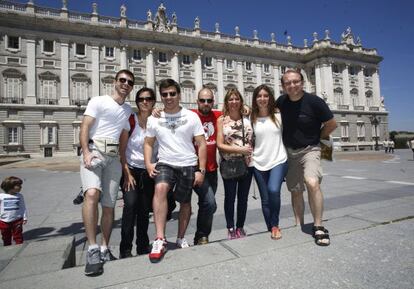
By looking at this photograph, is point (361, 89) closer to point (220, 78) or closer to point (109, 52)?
point (220, 78)

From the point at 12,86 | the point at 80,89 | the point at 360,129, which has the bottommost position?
the point at 360,129

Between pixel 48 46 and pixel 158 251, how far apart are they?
3355cm

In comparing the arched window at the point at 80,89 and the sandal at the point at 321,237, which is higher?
the arched window at the point at 80,89

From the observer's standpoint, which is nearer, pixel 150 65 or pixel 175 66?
pixel 150 65

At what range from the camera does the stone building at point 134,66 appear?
27422 millimetres

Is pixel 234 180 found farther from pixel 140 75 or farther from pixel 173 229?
pixel 140 75

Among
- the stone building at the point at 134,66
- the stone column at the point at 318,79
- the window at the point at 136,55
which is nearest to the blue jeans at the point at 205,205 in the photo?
the stone building at the point at 134,66

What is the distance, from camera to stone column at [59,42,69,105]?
29.1 metres

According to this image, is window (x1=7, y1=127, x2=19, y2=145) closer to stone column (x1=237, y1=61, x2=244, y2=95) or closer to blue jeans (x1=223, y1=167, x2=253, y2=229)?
stone column (x1=237, y1=61, x2=244, y2=95)

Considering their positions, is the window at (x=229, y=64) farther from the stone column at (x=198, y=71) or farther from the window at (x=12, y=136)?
the window at (x=12, y=136)

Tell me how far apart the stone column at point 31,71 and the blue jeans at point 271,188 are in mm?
31221

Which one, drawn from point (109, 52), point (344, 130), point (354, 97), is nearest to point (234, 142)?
point (109, 52)

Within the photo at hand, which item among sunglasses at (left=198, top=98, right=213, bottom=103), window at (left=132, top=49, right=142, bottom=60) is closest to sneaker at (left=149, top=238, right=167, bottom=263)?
sunglasses at (left=198, top=98, right=213, bottom=103)

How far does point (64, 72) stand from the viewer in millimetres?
29266
